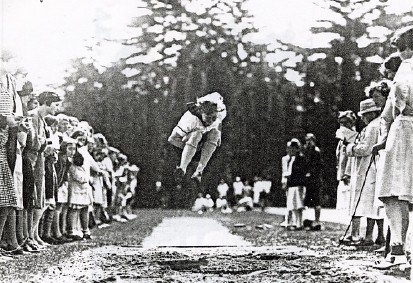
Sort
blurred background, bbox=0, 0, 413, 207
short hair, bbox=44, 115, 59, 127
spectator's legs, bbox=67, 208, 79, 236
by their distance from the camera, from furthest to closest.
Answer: spectator's legs, bbox=67, 208, 79, 236, short hair, bbox=44, 115, 59, 127, blurred background, bbox=0, 0, 413, 207

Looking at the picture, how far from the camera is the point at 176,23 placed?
461 centimetres

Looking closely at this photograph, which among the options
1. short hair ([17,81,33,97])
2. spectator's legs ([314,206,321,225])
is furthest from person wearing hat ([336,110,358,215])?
short hair ([17,81,33,97])

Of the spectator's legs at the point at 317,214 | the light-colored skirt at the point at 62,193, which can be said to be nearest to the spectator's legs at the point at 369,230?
the spectator's legs at the point at 317,214

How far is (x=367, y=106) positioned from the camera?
4.65 m

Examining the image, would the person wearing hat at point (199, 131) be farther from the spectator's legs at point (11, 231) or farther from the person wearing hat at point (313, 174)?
the spectator's legs at point (11, 231)

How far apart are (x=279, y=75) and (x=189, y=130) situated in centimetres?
80

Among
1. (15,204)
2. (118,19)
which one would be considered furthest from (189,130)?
(15,204)

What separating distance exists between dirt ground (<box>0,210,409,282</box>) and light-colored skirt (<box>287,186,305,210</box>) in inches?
7.0

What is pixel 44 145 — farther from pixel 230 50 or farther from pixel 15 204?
pixel 230 50

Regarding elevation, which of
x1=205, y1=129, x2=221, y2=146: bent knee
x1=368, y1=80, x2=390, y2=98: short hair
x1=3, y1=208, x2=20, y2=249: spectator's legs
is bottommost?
x1=3, y1=208, x2=20, y2=249: spectator's legs

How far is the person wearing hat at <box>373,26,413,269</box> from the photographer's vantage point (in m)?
3.90

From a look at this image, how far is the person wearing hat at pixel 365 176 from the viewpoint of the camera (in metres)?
4.66

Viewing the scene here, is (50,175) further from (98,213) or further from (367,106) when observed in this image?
(367,106)

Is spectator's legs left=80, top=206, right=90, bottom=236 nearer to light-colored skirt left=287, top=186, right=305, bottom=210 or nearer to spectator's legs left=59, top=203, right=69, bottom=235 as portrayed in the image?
spectator's legs left=59, top=203, right=69, bottom=235
